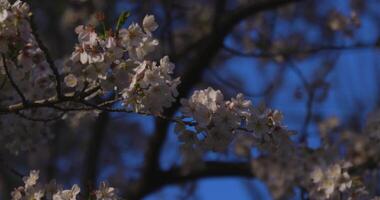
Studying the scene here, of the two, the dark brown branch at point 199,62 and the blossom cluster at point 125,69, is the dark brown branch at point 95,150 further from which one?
the blossom cluster at point 125,69

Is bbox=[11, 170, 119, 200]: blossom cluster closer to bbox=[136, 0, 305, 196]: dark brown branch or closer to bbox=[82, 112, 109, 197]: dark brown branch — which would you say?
bbox=[136, 0, 305, 196]: dark brown branch

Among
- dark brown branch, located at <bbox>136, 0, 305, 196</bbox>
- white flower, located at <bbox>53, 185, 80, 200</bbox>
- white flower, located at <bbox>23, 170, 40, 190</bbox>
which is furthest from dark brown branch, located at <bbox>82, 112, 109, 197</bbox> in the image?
white flower, located at <bbox>53, 185, 80, 200</bbox>

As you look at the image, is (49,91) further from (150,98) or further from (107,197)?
(150,98)

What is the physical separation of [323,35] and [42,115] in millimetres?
4809

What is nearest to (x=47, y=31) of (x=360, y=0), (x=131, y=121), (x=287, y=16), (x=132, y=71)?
(x=131, y=121)

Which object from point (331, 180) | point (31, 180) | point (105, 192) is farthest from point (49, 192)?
point (331, 180)

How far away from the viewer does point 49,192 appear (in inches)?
117

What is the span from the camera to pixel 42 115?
3572 mm

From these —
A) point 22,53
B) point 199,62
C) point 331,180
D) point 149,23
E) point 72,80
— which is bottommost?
point 72,80

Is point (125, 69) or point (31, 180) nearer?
point (125, 69)

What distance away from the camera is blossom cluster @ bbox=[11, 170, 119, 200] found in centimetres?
286

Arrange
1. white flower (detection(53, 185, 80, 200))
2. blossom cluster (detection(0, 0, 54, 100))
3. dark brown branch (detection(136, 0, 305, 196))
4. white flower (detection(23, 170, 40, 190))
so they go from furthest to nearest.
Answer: dark brown branch (detection(136, 0, 305, 196))
white flower (detection(23, 170, 40, 190))
white flower (detection(53, 185, 80, 200))
blossom cluster (detection(0, 0, 54, 100))

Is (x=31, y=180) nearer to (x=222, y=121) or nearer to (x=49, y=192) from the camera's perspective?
(x=49, y=192)

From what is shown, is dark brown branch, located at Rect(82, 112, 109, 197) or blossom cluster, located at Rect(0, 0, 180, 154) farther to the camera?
dark brown branch, located at Rect(82, 112, 109, 197)
